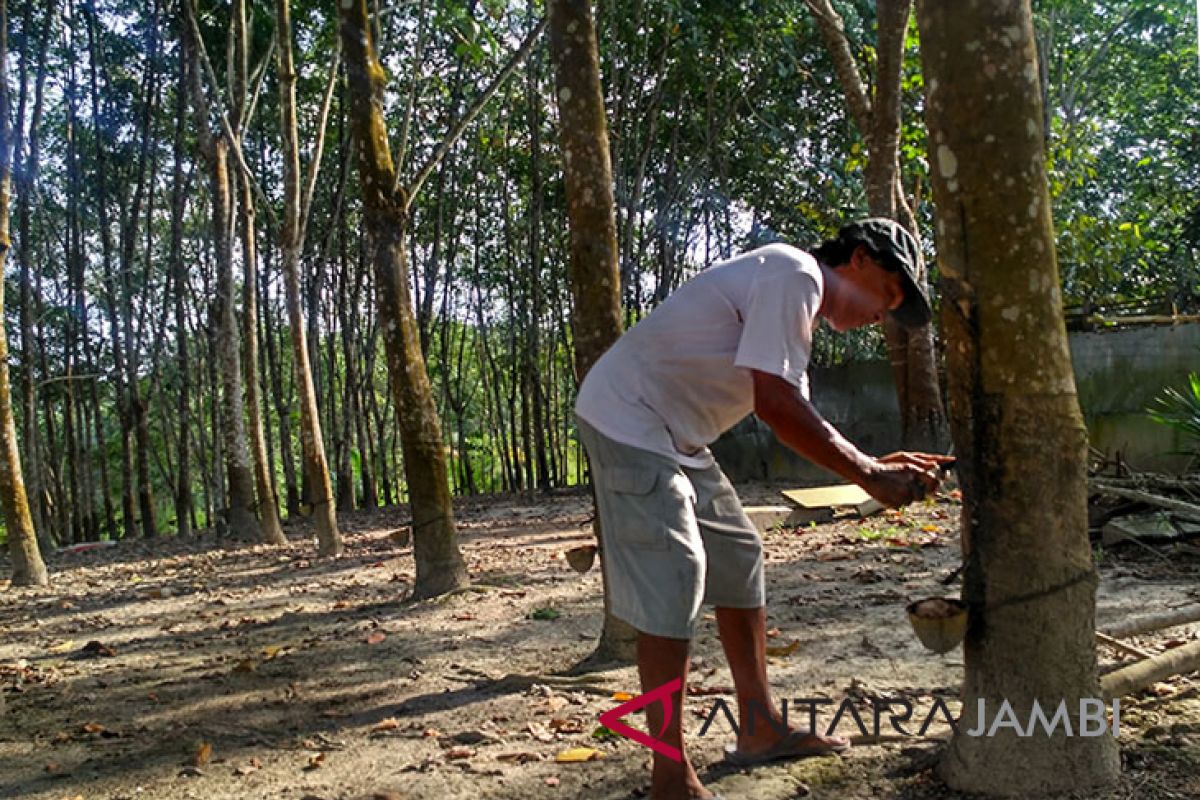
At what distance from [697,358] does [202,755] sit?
2187 millimetres

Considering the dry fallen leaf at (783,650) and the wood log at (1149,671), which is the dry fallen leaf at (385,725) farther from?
the wood log at (1149,671)

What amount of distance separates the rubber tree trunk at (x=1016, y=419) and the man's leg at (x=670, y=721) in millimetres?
690

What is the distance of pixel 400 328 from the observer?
239 inches

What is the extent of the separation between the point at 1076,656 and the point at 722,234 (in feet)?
52.5

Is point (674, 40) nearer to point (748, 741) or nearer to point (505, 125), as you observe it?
point (505, 125)

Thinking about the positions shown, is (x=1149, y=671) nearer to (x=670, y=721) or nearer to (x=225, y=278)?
(x=670, y=721)

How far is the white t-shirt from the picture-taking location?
2.42m

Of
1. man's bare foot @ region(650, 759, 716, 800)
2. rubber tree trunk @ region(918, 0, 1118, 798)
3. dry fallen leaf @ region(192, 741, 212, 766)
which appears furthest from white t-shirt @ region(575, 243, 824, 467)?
dry fallen leaf @ region(192, 741, 212, 766)

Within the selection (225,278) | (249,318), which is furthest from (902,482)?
(225,278)

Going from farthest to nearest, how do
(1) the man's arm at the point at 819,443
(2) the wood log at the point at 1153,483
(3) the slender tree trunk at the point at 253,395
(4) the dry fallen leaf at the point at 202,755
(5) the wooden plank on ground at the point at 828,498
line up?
(3) the slender tree trunk at the point at 253,395 → (5) the wooden plank on ground at the point at 828,498 → (2) the wood log at the point at 1153,483 → (4) the dry fallen leaf at the point at 202,755 → (1) the man's arm at the point at 819,443

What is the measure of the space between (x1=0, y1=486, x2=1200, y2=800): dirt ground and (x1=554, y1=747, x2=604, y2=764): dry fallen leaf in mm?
28

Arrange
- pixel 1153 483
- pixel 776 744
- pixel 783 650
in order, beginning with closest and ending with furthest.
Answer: pixel 776 744 < pixel 783 650 < pixel 1153 483

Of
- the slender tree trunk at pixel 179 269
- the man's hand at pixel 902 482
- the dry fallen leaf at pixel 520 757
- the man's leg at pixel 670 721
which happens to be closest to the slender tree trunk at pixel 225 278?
the slender tree trunk at pixel 179 269

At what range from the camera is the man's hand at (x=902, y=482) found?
7.78ft
